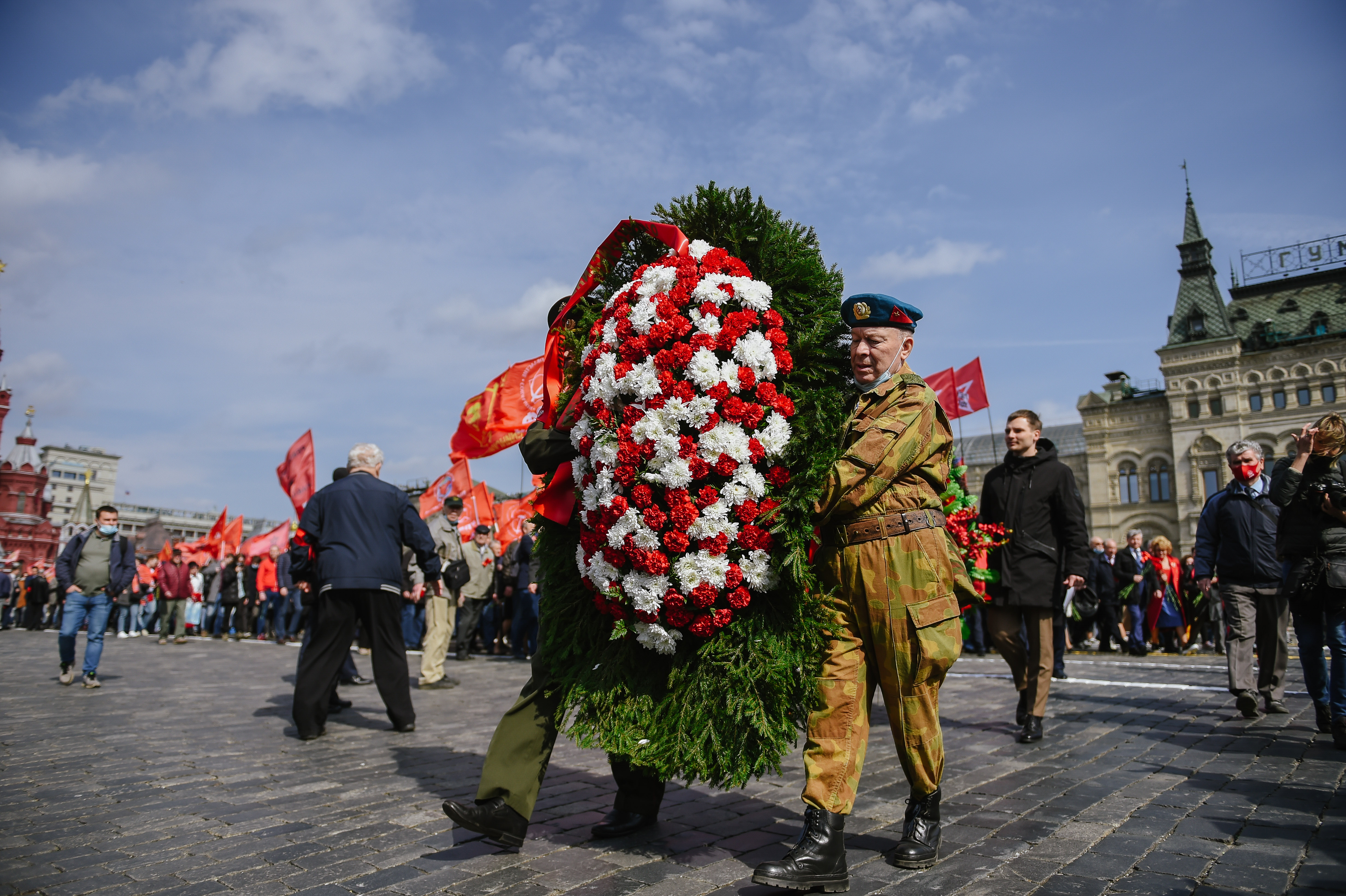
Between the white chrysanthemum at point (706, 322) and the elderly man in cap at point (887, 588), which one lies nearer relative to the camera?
the elderly man in cap at point (887, 588)

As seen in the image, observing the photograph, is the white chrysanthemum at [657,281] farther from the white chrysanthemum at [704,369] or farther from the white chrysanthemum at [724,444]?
the white chrysanthemum at [724,444]

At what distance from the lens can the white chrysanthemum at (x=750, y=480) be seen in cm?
333

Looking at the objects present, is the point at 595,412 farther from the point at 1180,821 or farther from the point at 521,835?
the point at 1180,821

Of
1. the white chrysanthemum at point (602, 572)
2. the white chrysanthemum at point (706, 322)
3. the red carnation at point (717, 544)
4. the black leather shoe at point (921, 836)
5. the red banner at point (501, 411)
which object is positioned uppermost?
the red banner at point (501, 411)

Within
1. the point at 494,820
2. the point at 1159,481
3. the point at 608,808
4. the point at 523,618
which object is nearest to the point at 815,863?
the point at 494,820

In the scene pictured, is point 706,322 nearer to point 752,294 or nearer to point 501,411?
point 752,294

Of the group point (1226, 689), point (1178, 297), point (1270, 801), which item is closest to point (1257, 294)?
point (1178, 297)

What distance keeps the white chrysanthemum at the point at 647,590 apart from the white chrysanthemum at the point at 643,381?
73 centimetres

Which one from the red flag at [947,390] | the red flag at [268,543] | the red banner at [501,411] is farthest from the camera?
the red flag at [268,543]

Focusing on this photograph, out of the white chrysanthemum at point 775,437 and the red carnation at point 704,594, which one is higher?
the white chrysanthemum at point 775,437

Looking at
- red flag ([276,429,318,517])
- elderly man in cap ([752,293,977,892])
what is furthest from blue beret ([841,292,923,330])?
red flag ([276,429,318,517])

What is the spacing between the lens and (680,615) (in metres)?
3.34

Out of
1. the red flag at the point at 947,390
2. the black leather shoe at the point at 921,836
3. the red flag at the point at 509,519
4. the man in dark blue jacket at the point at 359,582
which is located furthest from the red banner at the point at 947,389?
the black leather shoe at the point at 921,836

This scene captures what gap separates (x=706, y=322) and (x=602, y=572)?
43.6 inches
